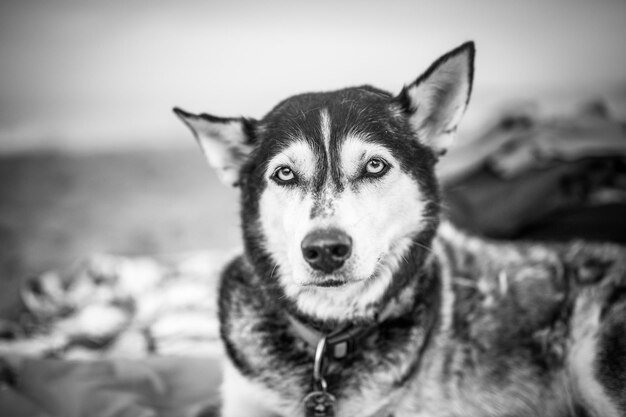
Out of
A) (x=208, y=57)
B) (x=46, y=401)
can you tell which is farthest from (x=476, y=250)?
(x=208, y=57)

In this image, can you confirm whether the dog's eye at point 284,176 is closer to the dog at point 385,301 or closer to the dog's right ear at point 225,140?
the dog at point 385,301

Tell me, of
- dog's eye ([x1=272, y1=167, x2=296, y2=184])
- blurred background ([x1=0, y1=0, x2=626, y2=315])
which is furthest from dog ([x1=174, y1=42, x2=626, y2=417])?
blurred background ([x1=0, y1=0, x2=626, y2=315])

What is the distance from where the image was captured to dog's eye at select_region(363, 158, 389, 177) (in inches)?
62.4

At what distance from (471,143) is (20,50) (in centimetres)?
534

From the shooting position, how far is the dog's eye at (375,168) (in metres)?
1.58

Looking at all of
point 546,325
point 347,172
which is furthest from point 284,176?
point 546,325

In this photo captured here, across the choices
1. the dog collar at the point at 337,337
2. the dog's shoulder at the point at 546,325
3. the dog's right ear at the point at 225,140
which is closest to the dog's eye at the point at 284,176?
the dog's right ear at the point at 225,140

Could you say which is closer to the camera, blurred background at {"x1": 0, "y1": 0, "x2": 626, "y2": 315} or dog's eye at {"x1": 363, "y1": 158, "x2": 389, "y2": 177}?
dog's eye at {"x1": 363, "y1": 158, "x2": 389, "y2": 177}

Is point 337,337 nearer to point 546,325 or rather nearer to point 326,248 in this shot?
point 326,248

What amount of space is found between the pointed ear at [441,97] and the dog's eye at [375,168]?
0.98ft

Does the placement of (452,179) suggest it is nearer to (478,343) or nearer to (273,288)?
(478,343)

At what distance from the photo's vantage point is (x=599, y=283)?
1.85 metres

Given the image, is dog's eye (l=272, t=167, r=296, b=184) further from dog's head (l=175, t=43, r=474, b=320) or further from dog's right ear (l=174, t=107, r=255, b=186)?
dog's right ear (l=174, t=107, r=255, b=186)

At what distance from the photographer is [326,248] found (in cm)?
129
